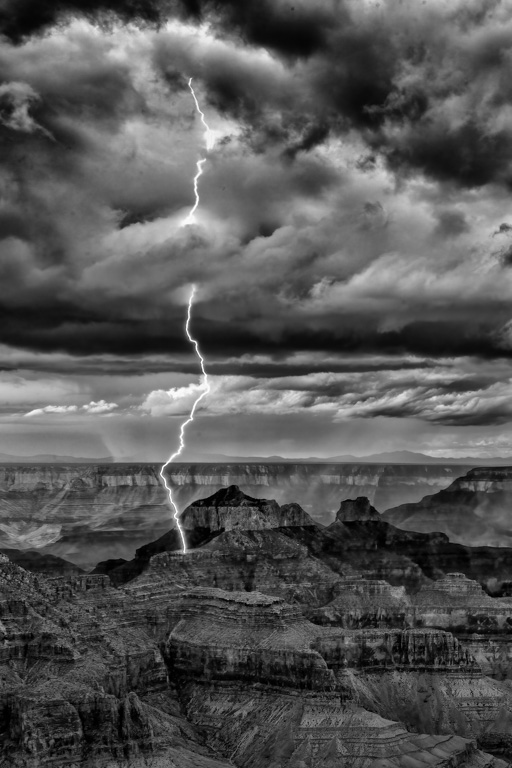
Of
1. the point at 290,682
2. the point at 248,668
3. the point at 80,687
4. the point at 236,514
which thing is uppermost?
the point at 236,514

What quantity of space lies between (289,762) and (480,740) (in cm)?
2320

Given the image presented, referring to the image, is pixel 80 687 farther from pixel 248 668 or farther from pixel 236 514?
pixel 236 514

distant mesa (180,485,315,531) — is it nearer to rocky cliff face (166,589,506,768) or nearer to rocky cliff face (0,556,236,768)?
rocky cliff face (166,589,506,768)

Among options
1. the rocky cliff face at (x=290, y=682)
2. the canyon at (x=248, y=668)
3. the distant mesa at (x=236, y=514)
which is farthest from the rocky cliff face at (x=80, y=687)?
the distant mesa at (x=236, y=514)

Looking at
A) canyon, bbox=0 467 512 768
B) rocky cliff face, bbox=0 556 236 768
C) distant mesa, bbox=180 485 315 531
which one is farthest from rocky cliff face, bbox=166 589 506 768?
distant mesa, bbox=180 485 315 531

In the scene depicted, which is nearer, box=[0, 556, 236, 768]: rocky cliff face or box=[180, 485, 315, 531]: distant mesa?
box=[0, 556, 236, 768]: rocky cliff face

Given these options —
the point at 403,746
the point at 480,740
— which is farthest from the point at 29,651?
the point at 480,740

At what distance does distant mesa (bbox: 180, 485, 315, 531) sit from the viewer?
17527 centimetres

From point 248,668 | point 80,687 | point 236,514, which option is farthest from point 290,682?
point 236,514

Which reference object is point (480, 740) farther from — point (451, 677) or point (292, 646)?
point (292, 646)

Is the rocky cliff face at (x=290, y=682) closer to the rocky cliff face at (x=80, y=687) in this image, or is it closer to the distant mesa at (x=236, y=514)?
the rocky cliff face at (x=80, y=687)

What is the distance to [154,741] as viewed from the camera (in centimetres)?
9438

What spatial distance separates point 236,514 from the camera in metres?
178

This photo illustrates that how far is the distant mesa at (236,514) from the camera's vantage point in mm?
175275
